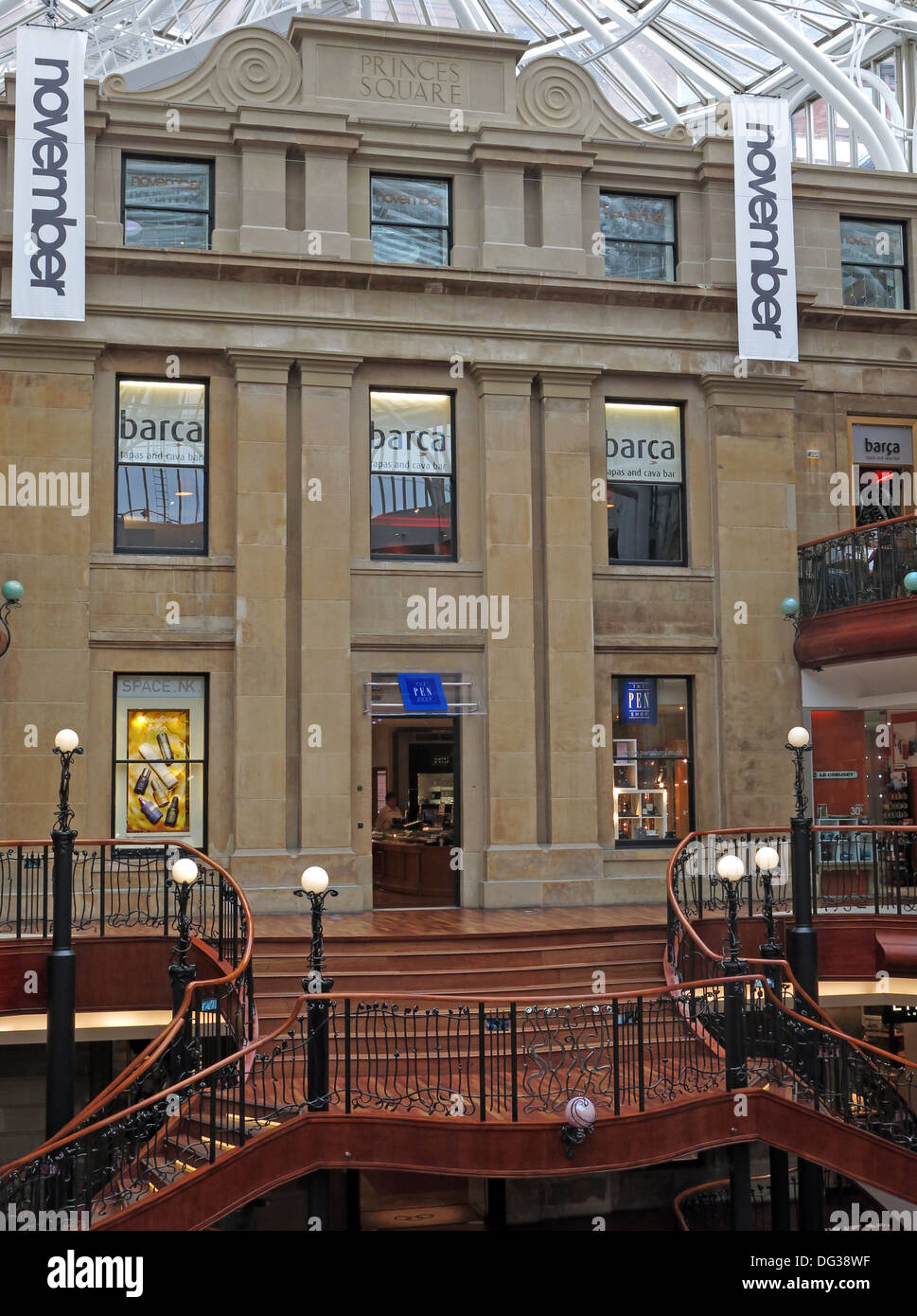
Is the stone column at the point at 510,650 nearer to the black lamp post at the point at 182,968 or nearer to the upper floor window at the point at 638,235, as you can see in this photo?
the upper floor window at the point at 638,235

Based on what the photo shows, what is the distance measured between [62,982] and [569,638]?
363 inches

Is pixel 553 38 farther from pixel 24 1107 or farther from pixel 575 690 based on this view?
pixel 24 1107

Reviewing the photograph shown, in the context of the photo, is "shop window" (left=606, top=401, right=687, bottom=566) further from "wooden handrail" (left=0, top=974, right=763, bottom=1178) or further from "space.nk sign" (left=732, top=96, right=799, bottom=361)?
"wooden handrail" (left=0, top=974, right=763, bottom=1178)

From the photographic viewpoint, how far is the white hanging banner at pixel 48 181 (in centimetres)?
1864

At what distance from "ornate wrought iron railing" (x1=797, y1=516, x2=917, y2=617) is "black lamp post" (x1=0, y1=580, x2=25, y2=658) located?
11573mm

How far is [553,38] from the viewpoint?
137ft

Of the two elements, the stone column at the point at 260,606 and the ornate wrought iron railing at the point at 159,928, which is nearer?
the ornate wrought iron railing at the point at 159,928

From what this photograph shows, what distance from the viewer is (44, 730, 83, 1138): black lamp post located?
14125 millimetres

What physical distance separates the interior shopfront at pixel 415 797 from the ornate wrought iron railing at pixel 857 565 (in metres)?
5.94

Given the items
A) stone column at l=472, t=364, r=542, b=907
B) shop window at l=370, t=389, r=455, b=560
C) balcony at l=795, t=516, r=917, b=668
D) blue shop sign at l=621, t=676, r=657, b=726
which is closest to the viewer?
balcony at l=795, t=516, r=917, b=668

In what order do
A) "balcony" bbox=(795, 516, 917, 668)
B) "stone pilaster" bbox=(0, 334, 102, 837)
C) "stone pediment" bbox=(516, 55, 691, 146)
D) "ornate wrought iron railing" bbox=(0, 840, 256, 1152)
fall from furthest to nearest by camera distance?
"stone pediment" bbox=(516, 55, 691, 146), "balcony" bbox=(795, 516, 917, 668), "stone pilaster" bbox=(0, 334, 102, 837), "ornate wrought iron railing" bbox=(0, 840, 256, 1152)
